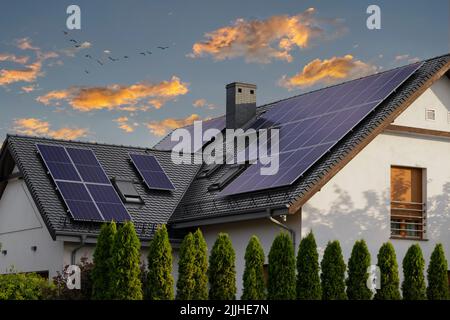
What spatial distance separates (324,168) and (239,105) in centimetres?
893

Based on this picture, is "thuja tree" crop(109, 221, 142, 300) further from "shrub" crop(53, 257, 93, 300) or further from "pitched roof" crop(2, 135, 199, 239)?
"pitched roof" crop(2, 135, 199, 239)

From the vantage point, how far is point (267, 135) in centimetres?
3019

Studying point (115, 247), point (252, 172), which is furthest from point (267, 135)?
point (115, 247)

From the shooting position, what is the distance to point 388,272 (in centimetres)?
2316

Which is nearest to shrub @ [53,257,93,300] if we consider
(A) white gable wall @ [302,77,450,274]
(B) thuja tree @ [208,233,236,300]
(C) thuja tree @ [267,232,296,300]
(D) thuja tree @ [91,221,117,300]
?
(D) thuja tree @ [91,221,117,300]

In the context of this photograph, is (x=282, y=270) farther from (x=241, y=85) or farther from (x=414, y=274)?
(x=241, y=85)

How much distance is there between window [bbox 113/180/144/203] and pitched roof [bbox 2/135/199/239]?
0.61 feet

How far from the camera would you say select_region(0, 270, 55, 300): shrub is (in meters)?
23.3

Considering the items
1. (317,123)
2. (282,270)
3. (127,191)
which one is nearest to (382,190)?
(317,123)

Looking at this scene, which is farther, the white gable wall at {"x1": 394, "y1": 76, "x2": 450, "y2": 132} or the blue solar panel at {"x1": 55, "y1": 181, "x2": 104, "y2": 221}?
the white gable wall at {"x1": 394, "y1": 76, "x2": 450, "y2": 132}

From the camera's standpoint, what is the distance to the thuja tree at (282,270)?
72.5 feet

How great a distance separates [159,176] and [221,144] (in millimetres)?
3373
